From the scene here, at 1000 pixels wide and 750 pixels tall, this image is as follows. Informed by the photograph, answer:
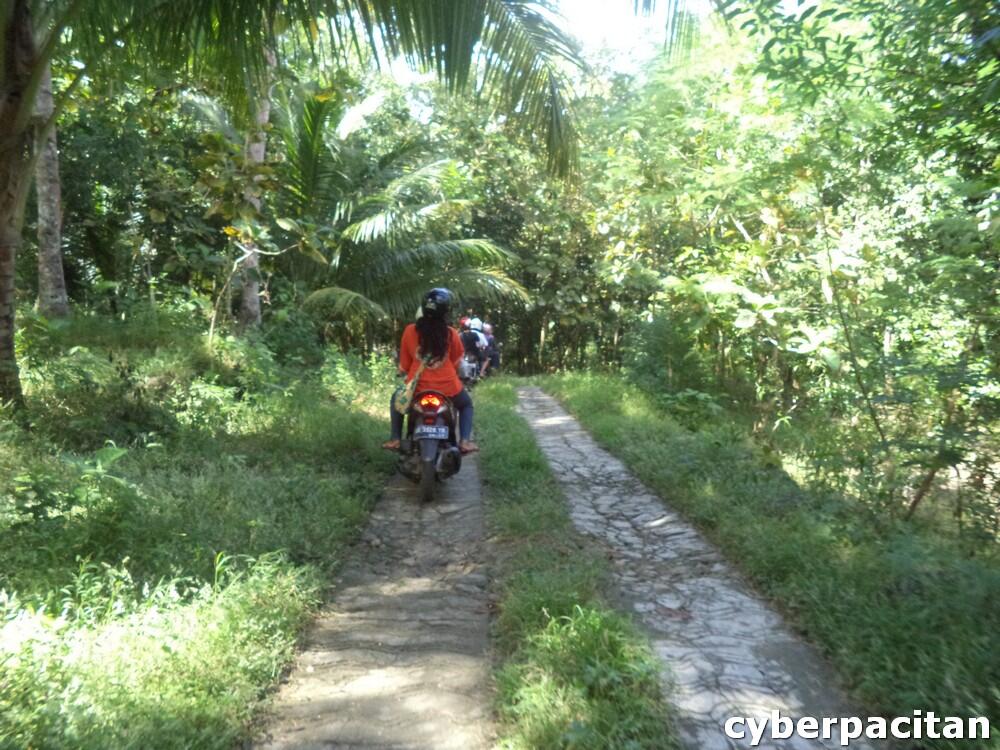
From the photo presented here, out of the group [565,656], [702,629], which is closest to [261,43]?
[565,656]

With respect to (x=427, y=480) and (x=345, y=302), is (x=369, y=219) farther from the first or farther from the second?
(x=427, y=480)

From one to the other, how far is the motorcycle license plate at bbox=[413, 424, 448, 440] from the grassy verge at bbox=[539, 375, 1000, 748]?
1821mm

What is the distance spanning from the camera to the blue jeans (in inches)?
239

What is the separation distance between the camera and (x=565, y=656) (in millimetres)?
3031

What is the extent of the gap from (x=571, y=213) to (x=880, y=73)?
505 inches

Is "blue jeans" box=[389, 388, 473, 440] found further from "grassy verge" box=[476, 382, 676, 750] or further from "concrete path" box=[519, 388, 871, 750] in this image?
"grassy verge" box=[476, 382, 676, 750]

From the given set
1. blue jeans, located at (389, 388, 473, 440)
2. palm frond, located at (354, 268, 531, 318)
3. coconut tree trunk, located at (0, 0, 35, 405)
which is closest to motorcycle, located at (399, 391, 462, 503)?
blue jeans, located at (389, 388, 473, 440)

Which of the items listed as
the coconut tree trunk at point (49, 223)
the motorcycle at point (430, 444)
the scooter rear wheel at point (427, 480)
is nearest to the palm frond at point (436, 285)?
the coconut tree trunk at point (49, 223)

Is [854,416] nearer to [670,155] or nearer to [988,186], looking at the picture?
[988,186]

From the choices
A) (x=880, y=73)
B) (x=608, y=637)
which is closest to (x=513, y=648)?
(x=608, y=637)

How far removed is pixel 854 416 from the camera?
5762mm

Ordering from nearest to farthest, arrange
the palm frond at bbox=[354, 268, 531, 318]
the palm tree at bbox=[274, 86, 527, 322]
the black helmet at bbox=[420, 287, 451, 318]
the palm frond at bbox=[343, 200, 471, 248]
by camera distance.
→ the black helmet at bbox=[420, 287, 451, 318] < the palm tree at bbox=[274, 86, 527, 322] < the palm frond at bbox=[343, 200, 471, 248] < the palm frond at bbox=[354, 268, 531, 318]

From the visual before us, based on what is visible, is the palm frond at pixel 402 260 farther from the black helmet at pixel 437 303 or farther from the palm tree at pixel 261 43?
the palm tree at pixel 261 43

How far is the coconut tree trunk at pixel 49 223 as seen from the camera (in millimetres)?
7418
